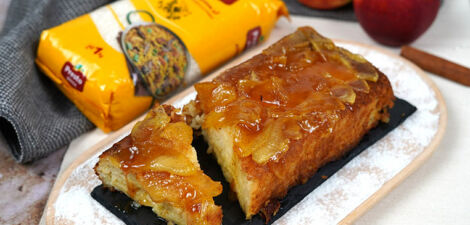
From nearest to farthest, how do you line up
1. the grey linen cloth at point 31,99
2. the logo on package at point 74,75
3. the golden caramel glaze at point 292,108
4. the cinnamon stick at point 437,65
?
the golden caramel glaze at point 292,108 → the grey linen cloth at point 31,99 → the logo on package at point 74,75 → the cinnamon stick at point 437,65

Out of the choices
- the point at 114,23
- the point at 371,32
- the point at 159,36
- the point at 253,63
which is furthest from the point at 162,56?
the point at 371,32

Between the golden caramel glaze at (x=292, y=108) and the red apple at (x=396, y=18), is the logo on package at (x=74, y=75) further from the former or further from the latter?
the red apple at (x=396, y=18)

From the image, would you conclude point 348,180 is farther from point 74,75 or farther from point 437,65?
point 74,75

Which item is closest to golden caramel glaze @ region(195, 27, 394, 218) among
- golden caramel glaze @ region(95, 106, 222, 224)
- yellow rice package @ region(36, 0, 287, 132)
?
golden caramel glaze @ region(95, 106, 222, 224)

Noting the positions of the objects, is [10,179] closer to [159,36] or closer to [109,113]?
[109,113]

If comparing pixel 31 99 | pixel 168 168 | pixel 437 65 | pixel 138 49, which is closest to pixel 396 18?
pixel 437 65

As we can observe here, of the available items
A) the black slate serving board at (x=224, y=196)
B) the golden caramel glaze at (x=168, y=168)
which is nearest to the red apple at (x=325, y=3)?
the black slate serving board at (x=224, y=196)

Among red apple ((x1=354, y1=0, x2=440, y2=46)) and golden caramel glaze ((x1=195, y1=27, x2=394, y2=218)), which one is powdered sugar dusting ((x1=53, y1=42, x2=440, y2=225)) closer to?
golden caramel glaze ((x1=195, y1=27, x2=394, y2=218))
